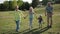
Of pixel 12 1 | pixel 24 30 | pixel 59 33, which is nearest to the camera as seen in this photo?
pixel 59 33

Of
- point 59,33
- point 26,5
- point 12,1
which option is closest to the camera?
point 59,33

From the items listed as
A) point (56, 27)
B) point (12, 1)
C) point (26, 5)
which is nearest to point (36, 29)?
point (56, 27)

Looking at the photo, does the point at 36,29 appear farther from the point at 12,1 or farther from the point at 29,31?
the point at 12,1

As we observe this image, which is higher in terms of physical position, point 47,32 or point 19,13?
point 19,13

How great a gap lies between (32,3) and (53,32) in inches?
1843

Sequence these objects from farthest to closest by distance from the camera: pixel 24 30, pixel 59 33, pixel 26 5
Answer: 1. pixel 26 5
2. pixel 24 30
3. pixel 59 33

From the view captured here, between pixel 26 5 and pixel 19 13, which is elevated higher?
pixel 19 13

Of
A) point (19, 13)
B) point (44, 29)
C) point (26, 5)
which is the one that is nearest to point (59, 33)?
point (44, 29)

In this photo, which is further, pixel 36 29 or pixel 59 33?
pixel 36 29

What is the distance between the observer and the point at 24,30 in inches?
704

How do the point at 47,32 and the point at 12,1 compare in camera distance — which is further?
the point at 12,1

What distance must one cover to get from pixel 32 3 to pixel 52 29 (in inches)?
1802

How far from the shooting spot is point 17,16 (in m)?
17.3

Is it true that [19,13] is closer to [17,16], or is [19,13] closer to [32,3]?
[17,16]
